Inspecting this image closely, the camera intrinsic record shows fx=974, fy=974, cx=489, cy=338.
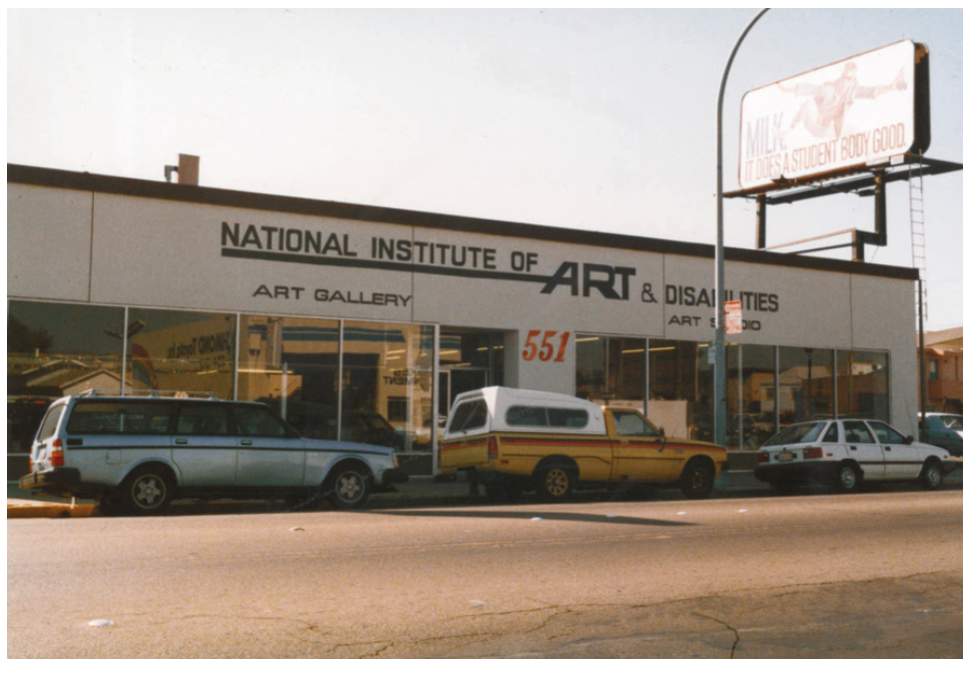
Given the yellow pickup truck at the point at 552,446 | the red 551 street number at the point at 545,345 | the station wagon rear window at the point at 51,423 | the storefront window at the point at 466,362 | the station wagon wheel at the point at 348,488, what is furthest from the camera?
the red 551 street number at the point at 545,345

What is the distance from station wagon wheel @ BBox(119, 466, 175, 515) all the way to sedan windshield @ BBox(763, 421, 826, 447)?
11.9m

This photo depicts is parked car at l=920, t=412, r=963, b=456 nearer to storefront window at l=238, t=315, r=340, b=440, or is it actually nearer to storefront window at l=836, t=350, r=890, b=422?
storefront window at l=836, t=350, r=890, b=422

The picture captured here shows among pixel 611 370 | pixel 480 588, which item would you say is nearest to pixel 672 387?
pixel 611 370

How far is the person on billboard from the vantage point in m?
27.8

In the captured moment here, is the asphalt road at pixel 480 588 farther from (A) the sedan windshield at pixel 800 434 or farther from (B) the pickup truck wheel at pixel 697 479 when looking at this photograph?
(A) the sedan windshield at pixel 800 434

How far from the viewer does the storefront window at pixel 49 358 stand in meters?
16.6

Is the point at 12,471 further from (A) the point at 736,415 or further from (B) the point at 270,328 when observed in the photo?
(A) the point at 736,415

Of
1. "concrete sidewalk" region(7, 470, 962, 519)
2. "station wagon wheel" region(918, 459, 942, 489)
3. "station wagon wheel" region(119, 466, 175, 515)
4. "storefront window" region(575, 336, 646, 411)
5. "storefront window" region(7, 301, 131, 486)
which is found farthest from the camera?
"storefront window" region(575, 336, 646, 411)

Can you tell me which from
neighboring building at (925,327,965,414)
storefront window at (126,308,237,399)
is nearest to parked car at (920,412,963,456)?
neighboring building at (925,327,965,414)

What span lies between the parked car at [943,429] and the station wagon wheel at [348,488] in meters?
16.9

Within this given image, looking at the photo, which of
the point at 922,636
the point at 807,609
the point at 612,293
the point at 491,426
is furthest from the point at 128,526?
the point at 612,293

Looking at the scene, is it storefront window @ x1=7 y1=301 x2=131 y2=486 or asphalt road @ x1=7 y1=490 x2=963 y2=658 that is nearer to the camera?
asphalt road @ x1=7 y1=490 x2=963 y2=658

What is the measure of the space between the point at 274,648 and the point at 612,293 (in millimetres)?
17943

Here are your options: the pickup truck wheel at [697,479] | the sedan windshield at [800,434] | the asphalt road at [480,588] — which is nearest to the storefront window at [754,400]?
the sedan windshield at [800,434]
